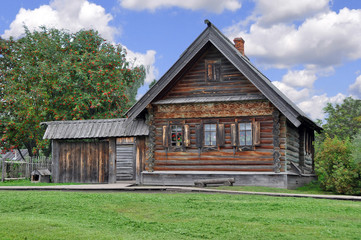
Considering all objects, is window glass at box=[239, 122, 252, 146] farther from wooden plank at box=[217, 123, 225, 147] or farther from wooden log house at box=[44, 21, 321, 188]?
wooden plank at box=[217, 123, 225, 147]

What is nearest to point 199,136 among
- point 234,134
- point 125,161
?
point 234,134

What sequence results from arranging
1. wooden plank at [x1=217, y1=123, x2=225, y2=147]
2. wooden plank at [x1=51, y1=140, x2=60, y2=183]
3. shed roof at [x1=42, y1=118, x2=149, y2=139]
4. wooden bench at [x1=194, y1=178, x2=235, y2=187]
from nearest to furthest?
wooden bench at [x1=194, y1=178, x2=235, y2=187] → wooden plank at [x1=217, y1=123, x2=225, y2=147] → shed roof at [x1=42, y1=118, x2=149, y2=139] → wooden plank at [x1=51, y1=140, x2=60, y2=183]

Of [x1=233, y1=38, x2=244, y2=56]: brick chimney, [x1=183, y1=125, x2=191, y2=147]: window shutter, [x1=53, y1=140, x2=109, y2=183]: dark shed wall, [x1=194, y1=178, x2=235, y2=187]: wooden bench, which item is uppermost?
→ [x1=233, y1=38, x2=244, y2=56]: brick chimney

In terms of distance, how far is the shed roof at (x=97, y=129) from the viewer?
23516 millimetres

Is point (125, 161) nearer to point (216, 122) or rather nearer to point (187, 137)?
point (187, 137)

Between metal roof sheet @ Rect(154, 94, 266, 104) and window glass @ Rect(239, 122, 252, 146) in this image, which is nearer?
metal roof sheet @ Rect(154, 94, 266, 104)

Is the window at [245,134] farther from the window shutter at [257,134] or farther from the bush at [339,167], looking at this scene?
the bush at [339,167]

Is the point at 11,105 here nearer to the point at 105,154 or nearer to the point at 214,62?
the point at 105,154

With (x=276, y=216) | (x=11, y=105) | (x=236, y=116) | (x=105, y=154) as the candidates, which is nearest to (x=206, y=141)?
(x=236, y=116)

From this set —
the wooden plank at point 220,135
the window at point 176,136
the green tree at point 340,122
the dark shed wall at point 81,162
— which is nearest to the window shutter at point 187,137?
the window at point 176,136

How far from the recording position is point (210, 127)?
22297mm

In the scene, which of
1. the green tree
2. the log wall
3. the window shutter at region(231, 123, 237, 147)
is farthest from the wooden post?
the green tree

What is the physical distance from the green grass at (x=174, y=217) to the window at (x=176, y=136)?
7287mm

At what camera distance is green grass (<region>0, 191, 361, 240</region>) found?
995 centimetres
